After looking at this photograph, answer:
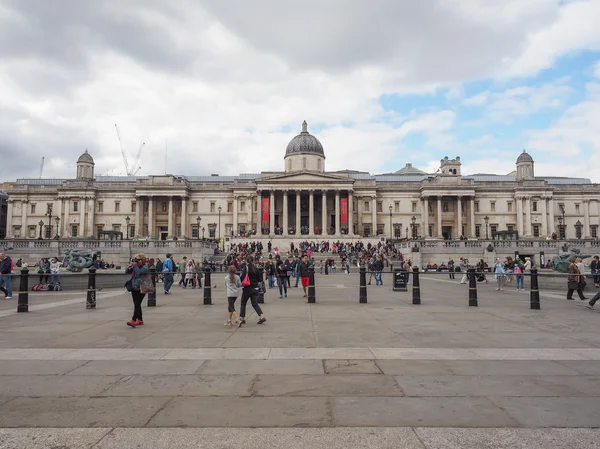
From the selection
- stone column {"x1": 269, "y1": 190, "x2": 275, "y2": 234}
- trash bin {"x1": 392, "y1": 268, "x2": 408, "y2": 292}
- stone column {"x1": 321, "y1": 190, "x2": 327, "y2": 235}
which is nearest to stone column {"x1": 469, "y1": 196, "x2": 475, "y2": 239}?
stone column {"x1": 321, "y1": 190, "x2": 327, "y2": 235}

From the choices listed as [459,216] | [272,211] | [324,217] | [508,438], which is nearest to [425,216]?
[459,216]

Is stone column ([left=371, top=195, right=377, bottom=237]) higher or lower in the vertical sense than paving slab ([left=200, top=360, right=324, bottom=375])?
higher

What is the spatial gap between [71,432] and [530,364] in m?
7.32

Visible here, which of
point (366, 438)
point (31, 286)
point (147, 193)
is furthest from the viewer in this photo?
point (147, 193)

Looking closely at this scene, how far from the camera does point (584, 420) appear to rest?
5.25 metres

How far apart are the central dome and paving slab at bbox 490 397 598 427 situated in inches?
3190

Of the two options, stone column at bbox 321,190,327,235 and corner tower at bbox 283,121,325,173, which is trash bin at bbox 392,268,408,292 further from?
corner tower at bbox 283,121,325,173

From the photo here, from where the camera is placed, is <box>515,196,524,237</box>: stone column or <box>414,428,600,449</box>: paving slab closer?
<box>414,428,600,449</box>: paving slab

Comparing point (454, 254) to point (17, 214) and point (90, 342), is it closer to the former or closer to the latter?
point (90, 342)

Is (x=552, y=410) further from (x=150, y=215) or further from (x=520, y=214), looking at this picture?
(x=520, y=214)

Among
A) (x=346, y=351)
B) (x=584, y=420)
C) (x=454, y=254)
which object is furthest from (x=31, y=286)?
(x=454, y=254)

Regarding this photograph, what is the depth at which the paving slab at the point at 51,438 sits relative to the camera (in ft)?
15.0

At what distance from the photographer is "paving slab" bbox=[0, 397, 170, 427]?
516cm

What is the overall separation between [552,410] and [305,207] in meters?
80.5
